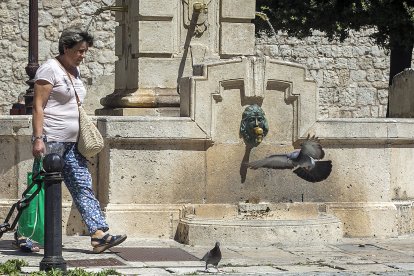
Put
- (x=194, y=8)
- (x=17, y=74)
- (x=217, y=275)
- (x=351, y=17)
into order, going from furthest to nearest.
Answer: (x=17, y=74), (x=351, y=17), (x=194, y=8), (x=217, y=275)

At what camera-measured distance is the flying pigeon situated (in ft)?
40.6

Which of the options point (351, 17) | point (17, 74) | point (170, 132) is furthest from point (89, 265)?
A: point (17, 74)

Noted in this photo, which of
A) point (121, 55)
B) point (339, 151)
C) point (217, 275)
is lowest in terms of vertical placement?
point (217, 275)

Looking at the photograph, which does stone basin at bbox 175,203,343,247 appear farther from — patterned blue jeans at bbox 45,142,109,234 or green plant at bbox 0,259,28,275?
green plant at bbox 0,259,28,275

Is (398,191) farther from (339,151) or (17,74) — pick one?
(17,74)

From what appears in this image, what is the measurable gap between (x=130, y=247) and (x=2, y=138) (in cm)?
168

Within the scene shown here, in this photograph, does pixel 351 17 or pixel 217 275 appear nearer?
pixel 217 275

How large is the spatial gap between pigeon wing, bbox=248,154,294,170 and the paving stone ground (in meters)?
0.86

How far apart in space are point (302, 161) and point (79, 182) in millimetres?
2319

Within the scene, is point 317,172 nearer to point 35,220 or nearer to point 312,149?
point 312,149

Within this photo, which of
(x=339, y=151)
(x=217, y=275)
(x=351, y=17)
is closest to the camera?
(x=217, y=275)

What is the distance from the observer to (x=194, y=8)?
13.6 m

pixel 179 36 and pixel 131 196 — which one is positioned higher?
pixel 179 36

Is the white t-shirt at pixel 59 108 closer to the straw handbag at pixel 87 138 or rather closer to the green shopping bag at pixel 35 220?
the straw handbag at pixel 87 138
